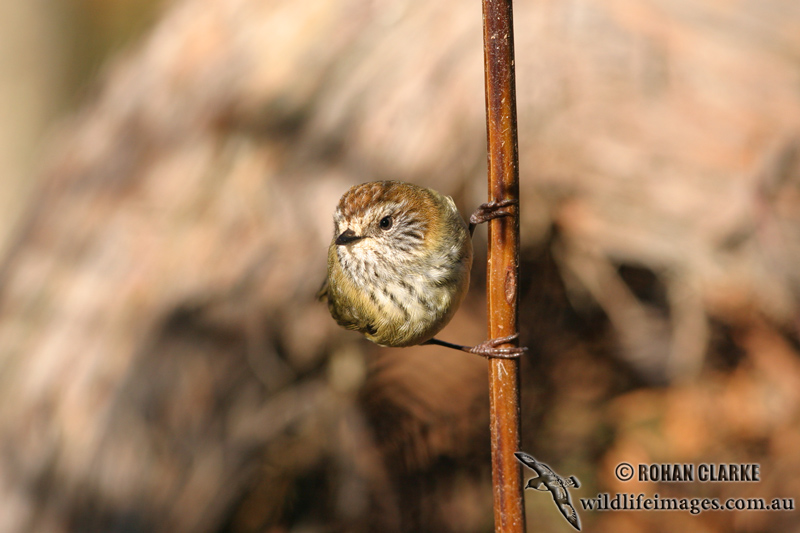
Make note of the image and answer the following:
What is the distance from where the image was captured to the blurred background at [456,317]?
3.35 m

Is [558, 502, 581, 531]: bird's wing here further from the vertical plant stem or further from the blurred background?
the blurred background

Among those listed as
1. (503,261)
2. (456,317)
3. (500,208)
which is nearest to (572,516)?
(503,261)

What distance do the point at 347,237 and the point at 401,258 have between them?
0.68ft

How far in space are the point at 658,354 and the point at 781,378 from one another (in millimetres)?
684

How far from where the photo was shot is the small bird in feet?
6.82

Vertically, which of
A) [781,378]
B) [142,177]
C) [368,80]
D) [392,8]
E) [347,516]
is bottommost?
[347,516]

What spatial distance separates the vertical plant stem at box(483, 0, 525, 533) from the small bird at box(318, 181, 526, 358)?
0.63 meters

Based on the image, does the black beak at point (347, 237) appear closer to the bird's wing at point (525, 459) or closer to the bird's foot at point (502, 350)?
the bird's foot at point (502, 350)

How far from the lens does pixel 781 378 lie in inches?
139

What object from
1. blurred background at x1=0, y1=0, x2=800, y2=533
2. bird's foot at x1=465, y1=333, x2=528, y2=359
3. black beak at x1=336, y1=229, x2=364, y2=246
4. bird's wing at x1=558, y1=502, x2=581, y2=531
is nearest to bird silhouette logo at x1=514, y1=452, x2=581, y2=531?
bird's wing at x1=558, y1=502, x2=581, y2=531

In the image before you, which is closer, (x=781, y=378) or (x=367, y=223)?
(x=367, y=223)

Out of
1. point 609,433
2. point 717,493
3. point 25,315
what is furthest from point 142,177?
point 717,493

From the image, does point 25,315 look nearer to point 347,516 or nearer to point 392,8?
point 347,516

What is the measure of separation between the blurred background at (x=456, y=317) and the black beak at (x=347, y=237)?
1.54 meters
